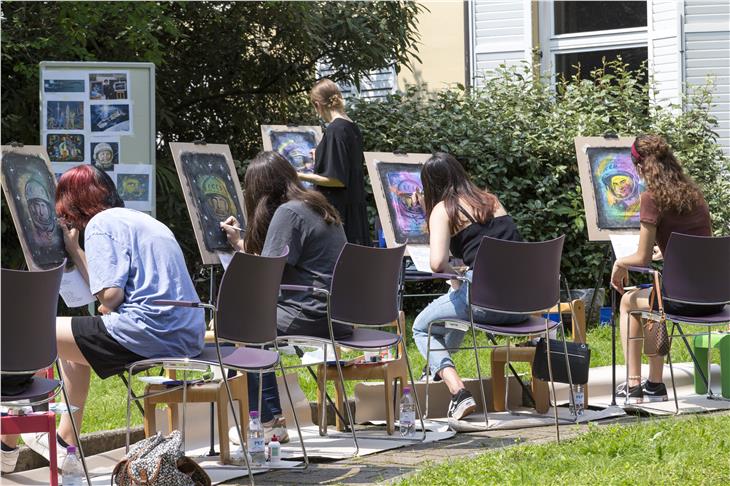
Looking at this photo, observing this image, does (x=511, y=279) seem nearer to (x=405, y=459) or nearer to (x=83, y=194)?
(x=405, y=459)

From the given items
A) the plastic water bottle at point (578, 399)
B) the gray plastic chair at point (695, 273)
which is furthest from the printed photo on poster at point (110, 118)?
the gray plastic chair at point (695, 273)

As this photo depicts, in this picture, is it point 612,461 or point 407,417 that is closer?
point 612,461

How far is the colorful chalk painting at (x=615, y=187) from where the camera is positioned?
329 inches

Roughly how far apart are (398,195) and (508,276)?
2.04 meters

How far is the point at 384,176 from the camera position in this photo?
27.5 feet

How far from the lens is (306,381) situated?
757cm

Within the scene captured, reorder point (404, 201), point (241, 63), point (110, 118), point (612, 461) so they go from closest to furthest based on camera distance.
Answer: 1. point (612, 461)
2. point (110, 118)
3. point (404, 201)
4. point (241, 63)

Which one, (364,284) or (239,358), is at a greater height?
(364,284)

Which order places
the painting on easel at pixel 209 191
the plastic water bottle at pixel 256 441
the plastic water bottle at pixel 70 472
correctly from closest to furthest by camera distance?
the plastic water bottle at pixel 70 472
the plastic water bottle at pixel 256 441
the painting on easel at pixel 209 191

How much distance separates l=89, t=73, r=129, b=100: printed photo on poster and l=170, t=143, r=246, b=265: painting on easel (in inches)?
27.5

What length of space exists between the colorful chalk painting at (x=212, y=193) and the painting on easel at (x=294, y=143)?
0.63 metres

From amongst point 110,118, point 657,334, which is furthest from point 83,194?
point 657,334

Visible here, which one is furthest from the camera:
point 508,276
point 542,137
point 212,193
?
point 542,137

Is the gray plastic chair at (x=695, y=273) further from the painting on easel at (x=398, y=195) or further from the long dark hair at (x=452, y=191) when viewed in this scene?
the painting on easel at (x=398, y=195)
